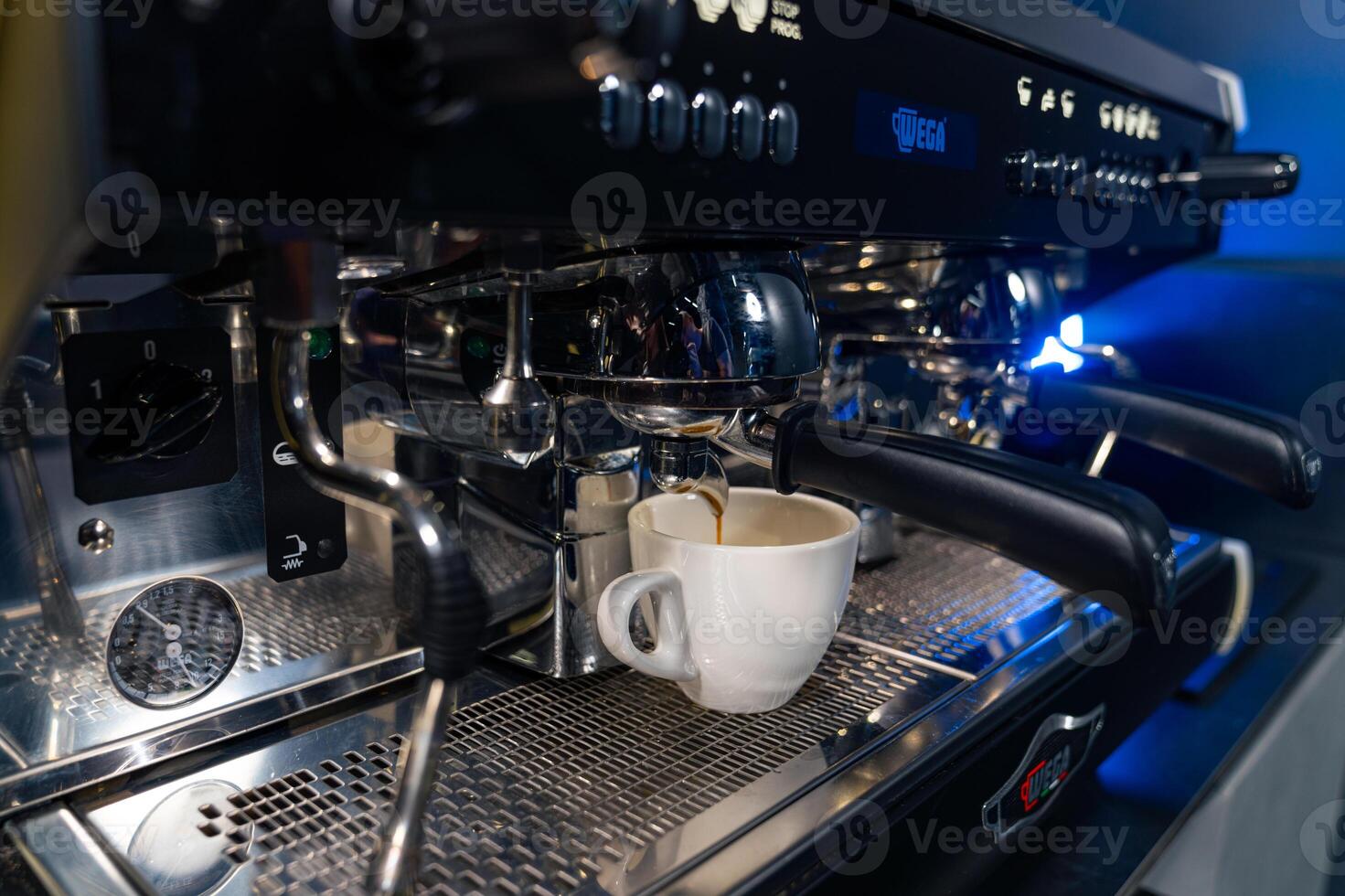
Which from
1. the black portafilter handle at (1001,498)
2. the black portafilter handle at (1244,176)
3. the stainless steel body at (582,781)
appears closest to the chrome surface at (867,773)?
the stainless steel body at (582,781)

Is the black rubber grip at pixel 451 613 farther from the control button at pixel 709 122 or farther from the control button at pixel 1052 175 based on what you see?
the control button at pixel 1052 175

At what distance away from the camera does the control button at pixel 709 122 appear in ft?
1.06

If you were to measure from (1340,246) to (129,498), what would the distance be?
102 cm

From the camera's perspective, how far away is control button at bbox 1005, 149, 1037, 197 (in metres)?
0.48

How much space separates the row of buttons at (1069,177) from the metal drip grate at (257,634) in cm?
37

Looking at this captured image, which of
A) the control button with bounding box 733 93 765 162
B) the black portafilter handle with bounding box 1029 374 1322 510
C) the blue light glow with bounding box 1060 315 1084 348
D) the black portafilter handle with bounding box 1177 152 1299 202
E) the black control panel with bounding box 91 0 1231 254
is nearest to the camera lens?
the black control panel with bounding box 91 0 1231 254

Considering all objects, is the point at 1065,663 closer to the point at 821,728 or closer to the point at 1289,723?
the point at 821,728

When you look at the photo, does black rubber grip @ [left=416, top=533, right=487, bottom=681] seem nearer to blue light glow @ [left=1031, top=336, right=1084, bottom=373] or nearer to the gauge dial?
the gauge dial

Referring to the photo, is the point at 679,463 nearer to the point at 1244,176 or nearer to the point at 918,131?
the point at 918,131

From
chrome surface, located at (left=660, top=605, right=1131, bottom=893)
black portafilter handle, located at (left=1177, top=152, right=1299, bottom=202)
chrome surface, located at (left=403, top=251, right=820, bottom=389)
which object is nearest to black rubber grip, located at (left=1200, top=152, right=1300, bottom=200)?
black portafilter handle, located at (left=1177, top=152, right=1299, bottom=202)

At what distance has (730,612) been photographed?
1.49ft

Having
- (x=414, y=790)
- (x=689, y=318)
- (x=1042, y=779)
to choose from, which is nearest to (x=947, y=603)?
(x=1042, y=779)

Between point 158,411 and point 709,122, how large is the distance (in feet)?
0.79

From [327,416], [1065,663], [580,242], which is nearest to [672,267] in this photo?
[580,242]
